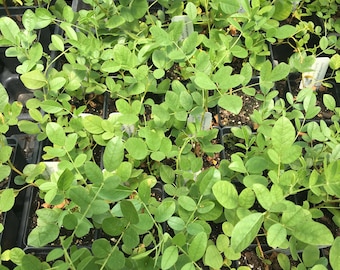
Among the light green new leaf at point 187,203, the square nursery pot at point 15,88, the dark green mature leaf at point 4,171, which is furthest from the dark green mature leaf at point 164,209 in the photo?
the square nursery pot at point 15,88

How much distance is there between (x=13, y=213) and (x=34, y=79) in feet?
1.20

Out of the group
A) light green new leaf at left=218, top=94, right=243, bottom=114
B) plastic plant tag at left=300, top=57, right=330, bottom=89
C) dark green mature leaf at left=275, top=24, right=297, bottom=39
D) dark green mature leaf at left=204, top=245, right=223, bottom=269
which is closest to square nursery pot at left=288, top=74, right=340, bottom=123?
plastic plant tag at left=300, top=57, right=330, bottom=89

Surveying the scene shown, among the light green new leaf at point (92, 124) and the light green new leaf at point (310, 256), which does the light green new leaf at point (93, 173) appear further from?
the light green new leaf at point (310, 256)

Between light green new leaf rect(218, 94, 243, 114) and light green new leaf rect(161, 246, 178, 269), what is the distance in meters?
0.33

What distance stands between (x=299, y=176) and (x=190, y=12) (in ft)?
1.95

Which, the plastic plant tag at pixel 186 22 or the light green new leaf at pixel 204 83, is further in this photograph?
the plastic plant tag at pixel 186 22

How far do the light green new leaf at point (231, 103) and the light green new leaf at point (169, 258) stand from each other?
1.08 feet

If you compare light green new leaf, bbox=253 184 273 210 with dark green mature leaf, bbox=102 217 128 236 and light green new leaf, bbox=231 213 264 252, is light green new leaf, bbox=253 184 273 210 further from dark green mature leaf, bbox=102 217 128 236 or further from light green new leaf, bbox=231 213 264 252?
dark green mature leaf, bbox=102 217 128 236

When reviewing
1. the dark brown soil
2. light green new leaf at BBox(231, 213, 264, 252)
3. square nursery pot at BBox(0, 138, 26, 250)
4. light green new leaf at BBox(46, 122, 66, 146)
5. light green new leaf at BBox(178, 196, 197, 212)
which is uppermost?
light green new leaf at BBox(231, 213, 264, 252)

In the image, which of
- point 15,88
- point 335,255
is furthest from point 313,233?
point 15,88

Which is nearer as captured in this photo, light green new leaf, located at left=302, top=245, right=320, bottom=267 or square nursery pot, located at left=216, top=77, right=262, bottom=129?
light green new leaf, located at left=302, top=245, right=320, bottom=267

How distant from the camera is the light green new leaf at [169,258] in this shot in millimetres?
688

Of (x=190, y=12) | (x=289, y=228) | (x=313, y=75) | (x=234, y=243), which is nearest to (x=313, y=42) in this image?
(x=313, y=75)

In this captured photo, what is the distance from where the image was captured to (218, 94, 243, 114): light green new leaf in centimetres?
86
